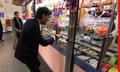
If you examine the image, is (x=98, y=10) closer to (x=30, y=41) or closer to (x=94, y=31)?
(x=94, y=31)

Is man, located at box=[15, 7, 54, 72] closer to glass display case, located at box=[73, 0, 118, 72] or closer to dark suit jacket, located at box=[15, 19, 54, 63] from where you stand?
dark suit jacket, located at box=[15, 19, 54, 63]

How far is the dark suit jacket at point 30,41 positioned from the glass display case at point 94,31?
595 millimetres

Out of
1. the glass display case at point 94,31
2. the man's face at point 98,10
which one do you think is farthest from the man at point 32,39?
the man's face at point 98,10

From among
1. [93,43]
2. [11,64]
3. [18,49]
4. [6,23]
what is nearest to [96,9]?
[93,43]

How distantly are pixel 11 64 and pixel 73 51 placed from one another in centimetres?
302

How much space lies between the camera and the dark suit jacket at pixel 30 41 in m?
2.82

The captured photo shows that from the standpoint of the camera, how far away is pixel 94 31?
2.32m

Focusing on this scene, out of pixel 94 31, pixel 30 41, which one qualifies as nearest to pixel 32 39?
pixel 30 41

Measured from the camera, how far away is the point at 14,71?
472cm

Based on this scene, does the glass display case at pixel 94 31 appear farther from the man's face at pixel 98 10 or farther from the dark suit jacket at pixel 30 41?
the dark suit jacket at pixel 30 41

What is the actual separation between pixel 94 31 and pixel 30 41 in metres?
1.05

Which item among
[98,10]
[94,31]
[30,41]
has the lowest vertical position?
[30,41]

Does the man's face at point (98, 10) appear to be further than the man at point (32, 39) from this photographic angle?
No

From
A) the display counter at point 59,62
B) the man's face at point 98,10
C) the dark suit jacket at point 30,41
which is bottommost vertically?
the display counter at point 59,62
